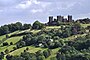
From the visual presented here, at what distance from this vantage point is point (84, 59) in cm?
19775

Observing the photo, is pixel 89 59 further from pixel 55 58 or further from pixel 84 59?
pixel 55 58

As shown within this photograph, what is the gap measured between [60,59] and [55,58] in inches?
107

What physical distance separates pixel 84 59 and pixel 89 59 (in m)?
3.08

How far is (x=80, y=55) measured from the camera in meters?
200

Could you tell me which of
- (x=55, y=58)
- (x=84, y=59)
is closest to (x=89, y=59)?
(x=84, y=59)

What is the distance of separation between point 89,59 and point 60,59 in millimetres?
15037

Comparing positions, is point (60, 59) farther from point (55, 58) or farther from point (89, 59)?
point (89, 59)

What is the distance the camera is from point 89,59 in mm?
195750

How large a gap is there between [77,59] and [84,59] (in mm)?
3779

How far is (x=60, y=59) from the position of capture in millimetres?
199375

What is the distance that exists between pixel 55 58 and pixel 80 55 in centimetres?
1307

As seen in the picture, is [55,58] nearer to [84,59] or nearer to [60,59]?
[60,59]

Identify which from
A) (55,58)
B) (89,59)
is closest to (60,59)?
(55,58)
